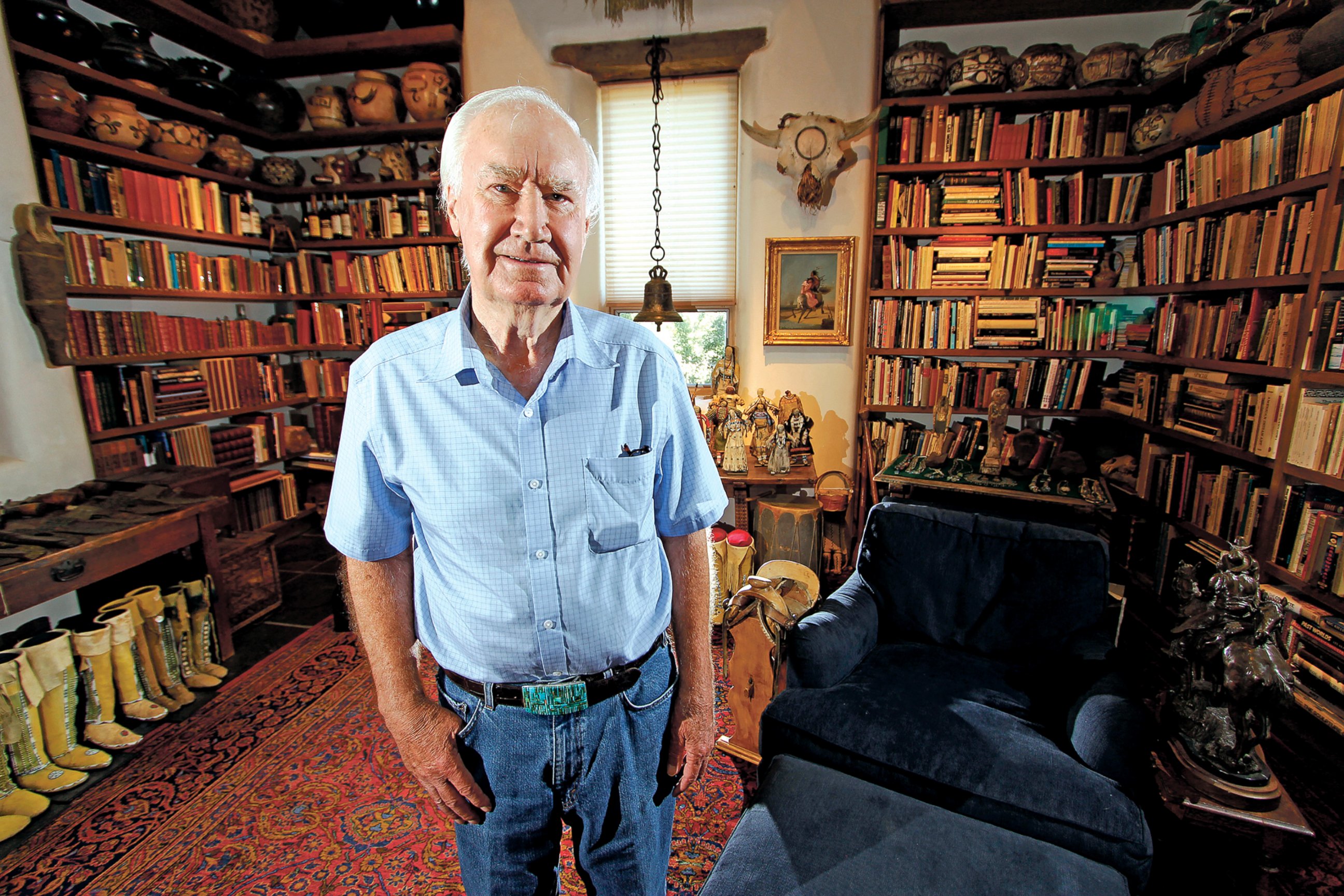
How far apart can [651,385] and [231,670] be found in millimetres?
2783

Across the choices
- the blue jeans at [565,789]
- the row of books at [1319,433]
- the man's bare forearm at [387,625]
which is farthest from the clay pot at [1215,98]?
the man's bare forearm at [387,625]

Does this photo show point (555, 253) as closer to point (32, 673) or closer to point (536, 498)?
point (536, 498)

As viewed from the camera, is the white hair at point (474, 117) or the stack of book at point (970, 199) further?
the stack of book at point (970, 199)

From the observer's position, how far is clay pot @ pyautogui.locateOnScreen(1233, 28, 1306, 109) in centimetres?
216

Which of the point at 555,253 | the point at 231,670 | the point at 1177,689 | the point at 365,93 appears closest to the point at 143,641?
the point at 231,670

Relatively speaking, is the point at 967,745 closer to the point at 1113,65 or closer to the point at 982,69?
the point at 982,69

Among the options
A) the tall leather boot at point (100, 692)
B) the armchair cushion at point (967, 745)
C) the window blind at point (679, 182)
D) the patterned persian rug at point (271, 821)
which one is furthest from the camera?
the window blind at point (679, 182)

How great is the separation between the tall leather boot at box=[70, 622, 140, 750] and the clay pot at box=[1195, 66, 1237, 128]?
191 inches

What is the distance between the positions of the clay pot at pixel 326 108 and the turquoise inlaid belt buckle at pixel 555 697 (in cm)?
404

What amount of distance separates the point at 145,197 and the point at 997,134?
445 centimetres

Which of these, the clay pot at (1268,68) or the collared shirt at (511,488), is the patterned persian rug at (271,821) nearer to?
the collared shirt at (511,488)

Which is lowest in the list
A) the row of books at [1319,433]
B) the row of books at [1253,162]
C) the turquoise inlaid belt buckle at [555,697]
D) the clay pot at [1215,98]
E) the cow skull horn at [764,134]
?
→ the turquoise inlaid belt buckle at [555,697]

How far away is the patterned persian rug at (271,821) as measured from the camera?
1646 mm

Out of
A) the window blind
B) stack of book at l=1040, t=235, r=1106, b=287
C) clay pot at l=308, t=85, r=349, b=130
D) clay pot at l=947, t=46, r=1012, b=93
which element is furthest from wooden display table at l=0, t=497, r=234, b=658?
stack of book at l=1040, t=235, r=1106, b=287
